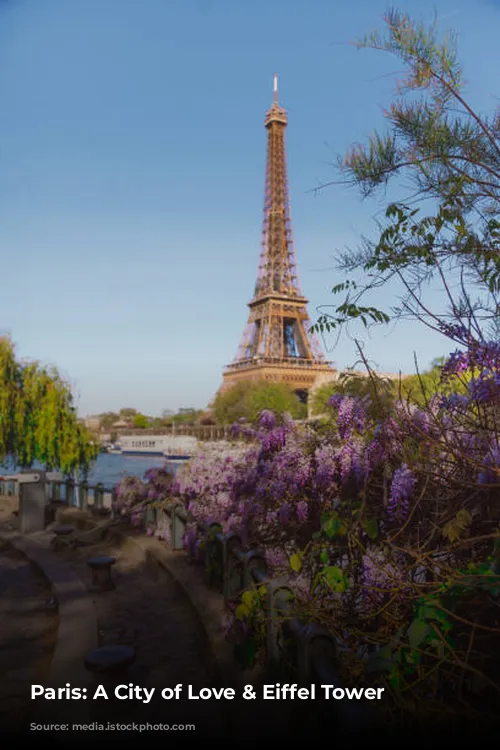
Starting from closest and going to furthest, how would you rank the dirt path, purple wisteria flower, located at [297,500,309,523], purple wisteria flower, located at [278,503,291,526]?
the dirt path → purple wisteria flower, located at [297,500,309,523] → purple wisteria flower, located at [278,503,291,526]

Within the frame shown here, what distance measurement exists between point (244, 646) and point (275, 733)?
2.28 ft

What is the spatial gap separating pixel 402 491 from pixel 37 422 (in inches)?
846

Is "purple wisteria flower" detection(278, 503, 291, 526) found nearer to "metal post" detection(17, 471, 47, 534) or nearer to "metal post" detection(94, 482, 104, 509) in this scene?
"metal post" detection(17, 471, 47, 534)

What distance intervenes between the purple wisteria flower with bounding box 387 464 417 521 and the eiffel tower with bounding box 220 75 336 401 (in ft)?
269

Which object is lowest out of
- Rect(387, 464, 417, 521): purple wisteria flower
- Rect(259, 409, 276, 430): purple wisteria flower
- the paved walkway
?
the paved walkway

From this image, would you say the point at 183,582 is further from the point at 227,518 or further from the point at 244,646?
the point at 244,646

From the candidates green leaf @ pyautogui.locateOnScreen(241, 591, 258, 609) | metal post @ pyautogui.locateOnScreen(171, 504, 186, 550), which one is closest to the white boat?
metal post @ pyautogui.locateOnScreen(171, 504, 186, 550)

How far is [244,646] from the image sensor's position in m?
4.20

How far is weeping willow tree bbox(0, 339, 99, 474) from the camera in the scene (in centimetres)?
2345

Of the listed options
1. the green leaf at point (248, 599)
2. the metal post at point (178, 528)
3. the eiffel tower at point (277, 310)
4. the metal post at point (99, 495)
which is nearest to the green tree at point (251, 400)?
the eiffel tower at point (277, 310)

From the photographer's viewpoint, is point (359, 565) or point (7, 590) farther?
point (7, 590)

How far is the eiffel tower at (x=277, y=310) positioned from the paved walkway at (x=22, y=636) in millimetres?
77565

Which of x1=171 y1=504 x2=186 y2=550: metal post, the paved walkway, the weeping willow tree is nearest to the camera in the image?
the paved walkway

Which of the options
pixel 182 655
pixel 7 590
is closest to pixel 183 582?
pixel 182 655
